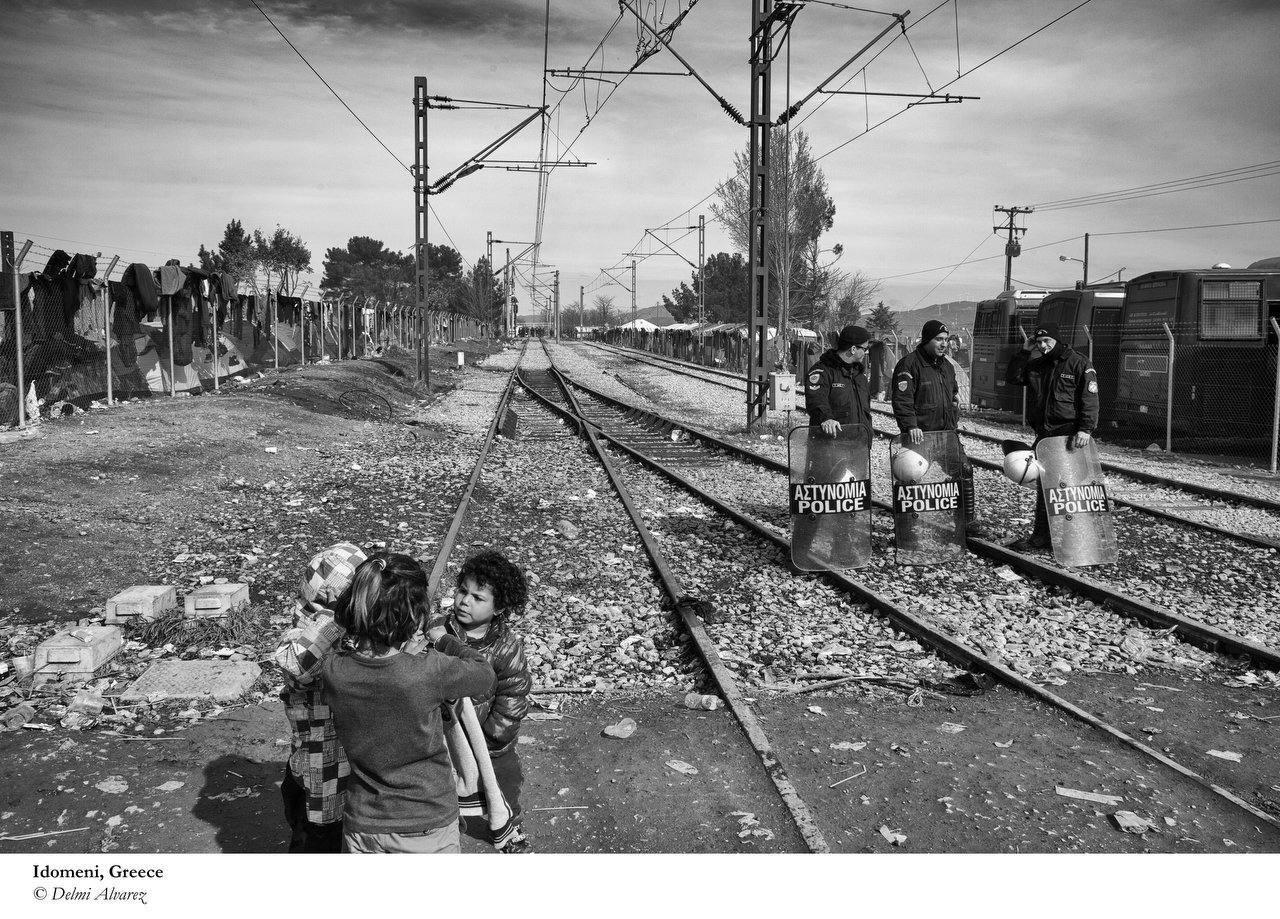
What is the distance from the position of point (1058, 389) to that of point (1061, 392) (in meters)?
0.03

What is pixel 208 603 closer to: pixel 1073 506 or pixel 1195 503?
pixel 1073 506

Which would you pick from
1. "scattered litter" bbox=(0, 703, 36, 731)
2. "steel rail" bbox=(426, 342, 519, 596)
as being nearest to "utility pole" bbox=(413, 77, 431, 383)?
"steel rail" bbox=(426, 342, 519, 596)

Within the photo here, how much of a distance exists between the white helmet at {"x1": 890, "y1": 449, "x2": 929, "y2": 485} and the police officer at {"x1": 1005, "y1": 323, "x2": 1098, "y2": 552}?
90 cm

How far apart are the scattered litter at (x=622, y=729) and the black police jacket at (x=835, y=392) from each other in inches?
132

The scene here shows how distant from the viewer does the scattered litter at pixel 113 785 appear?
3.82m

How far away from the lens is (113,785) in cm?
387

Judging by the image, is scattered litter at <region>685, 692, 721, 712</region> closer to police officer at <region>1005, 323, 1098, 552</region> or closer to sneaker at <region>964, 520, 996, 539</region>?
police officer at <region>1005, 323, 1098, 552</region>

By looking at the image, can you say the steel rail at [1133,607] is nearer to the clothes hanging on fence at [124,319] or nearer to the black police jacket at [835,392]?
the black police jacket at [835,392]

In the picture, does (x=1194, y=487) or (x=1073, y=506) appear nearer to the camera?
(x=1073, y=506)

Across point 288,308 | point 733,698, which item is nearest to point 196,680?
point 733,698

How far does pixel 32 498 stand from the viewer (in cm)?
861

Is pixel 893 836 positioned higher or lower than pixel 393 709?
lower

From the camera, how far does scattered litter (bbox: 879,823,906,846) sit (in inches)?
138

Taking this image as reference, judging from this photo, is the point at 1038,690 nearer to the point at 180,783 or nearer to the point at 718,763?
the point at 718,763
